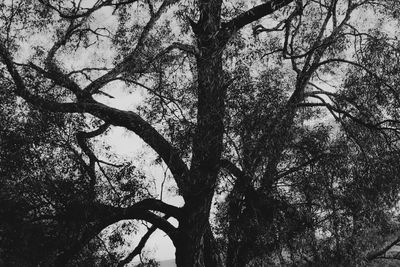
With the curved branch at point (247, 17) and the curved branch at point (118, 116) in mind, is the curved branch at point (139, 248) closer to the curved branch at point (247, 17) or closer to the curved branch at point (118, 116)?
the curved branch at point (118, 116)

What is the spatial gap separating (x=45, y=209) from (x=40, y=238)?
1.61 ft

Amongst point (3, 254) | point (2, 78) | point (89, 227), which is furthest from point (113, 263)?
point (2, 78)

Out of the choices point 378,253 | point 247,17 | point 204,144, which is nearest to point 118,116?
point 204,144

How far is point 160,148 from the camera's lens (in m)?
8.25

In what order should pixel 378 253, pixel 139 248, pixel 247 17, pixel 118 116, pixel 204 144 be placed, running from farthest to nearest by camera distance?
pixel 378 253
pixel 139 248
pixel 118 116
pixel 247 17
pixel 204 144

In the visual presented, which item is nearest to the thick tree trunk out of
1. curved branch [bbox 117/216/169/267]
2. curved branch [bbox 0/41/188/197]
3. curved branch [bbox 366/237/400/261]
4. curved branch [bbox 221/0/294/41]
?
curved branch [bbox 221/0/294/41]

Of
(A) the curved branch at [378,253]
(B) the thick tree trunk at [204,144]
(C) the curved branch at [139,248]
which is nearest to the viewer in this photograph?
(B) the thick tree trunk at [204,144]

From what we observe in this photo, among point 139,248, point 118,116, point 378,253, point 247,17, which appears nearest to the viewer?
point 247,17

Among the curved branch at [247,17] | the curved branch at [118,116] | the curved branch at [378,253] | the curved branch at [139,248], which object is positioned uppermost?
the curved branch at [247,17]

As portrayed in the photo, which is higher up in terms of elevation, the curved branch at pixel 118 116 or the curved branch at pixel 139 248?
the curved branch at pixel 118 116

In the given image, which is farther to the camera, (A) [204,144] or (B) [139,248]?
(B) [139,248]

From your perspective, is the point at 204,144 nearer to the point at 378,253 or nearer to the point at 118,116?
the point at 118,116

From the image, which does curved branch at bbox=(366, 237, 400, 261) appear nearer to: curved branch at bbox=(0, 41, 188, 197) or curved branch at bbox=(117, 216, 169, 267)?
curved branch at bbox=(117, 216, 169, 267)

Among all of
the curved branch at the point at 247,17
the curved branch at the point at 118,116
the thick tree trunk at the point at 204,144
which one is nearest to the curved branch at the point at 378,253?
the thick tree trunk at the point at 204,144
